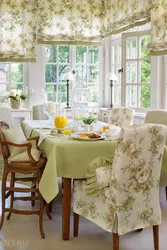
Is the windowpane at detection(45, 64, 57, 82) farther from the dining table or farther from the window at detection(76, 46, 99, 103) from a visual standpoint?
the dining table

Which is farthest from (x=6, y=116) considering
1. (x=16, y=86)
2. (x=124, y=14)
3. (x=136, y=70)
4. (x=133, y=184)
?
(x=133, y=184)

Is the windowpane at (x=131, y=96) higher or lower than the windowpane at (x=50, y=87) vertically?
lower

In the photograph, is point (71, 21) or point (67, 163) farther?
point (71, 21)

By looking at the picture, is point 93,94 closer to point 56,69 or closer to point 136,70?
point 56,69

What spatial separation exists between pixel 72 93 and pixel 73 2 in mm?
1545

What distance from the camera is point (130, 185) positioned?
9.13ft

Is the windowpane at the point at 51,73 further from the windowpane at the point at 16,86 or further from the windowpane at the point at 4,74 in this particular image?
the windowpane at the point at 4,74

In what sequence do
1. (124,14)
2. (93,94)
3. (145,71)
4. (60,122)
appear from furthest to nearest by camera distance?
1. (93,94)
2. (124,14)
3. (145,71)
4. (60,122)

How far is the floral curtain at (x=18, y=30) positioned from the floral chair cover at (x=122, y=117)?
2246 millimetres

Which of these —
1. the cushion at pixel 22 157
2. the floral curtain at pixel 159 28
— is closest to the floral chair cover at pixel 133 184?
the cushion at pixel 22 157

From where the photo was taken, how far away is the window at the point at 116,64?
6633 mm

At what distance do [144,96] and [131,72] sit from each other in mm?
543

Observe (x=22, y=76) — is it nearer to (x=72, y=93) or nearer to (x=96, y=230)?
(x=72, y=93)

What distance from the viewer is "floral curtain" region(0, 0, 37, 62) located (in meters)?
6.61
